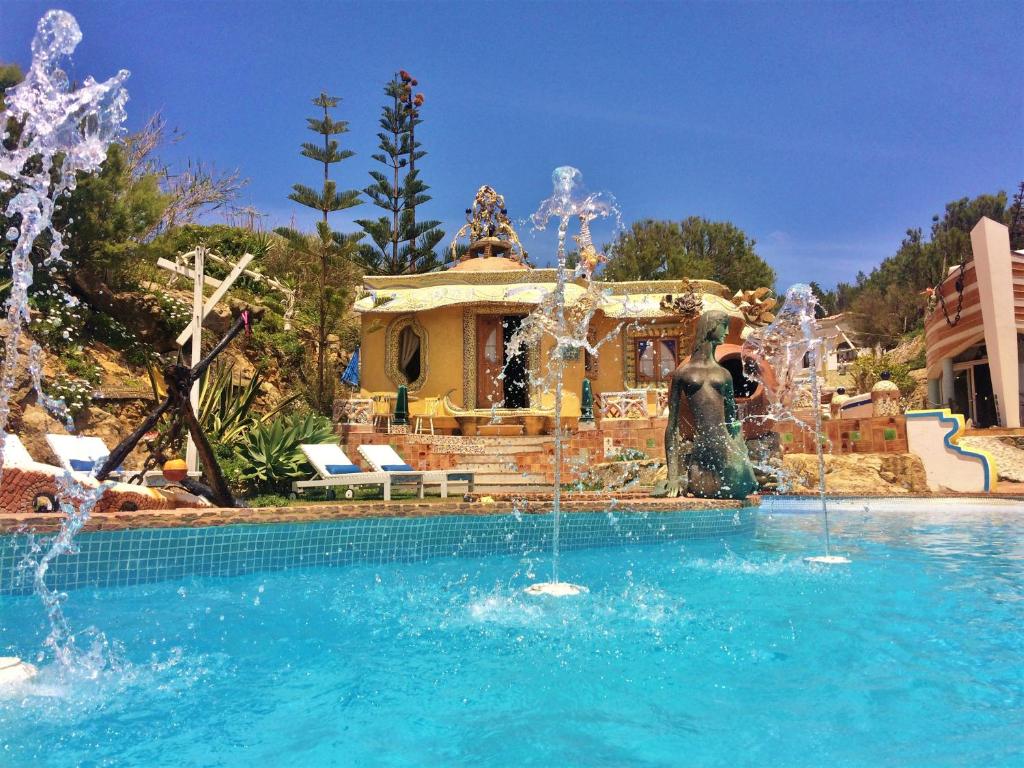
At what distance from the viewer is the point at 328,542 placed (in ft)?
23.2

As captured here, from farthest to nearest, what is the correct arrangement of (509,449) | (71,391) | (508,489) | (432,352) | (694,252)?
(694,252) → (432,352) → (509,449) → (508,489) → (71,391)

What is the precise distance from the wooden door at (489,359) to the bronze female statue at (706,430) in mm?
8903

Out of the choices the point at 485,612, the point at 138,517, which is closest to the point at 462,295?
the point at 138,517

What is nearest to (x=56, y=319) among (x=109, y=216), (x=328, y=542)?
(x=109, y=216)

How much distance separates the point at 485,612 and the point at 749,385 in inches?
500

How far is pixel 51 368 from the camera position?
12.4 metres

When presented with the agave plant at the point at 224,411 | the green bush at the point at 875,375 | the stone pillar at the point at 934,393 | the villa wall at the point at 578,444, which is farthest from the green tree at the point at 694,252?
the agave plant at the point at 224,411

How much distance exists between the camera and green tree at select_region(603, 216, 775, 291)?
31.6 meters

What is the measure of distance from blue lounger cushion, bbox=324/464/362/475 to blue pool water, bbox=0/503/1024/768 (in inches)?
148

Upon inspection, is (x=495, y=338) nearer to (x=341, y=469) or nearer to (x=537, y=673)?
(x=341, y=469)

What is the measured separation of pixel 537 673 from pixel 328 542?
3963 millimetres

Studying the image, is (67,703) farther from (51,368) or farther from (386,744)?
(51,368)

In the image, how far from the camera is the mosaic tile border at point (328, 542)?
588 centimetres

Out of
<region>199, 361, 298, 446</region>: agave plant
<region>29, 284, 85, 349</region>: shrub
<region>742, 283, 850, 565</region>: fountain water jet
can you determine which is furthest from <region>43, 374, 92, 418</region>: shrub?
<region>742, 283, 850, 565</region>: fountain water jet
